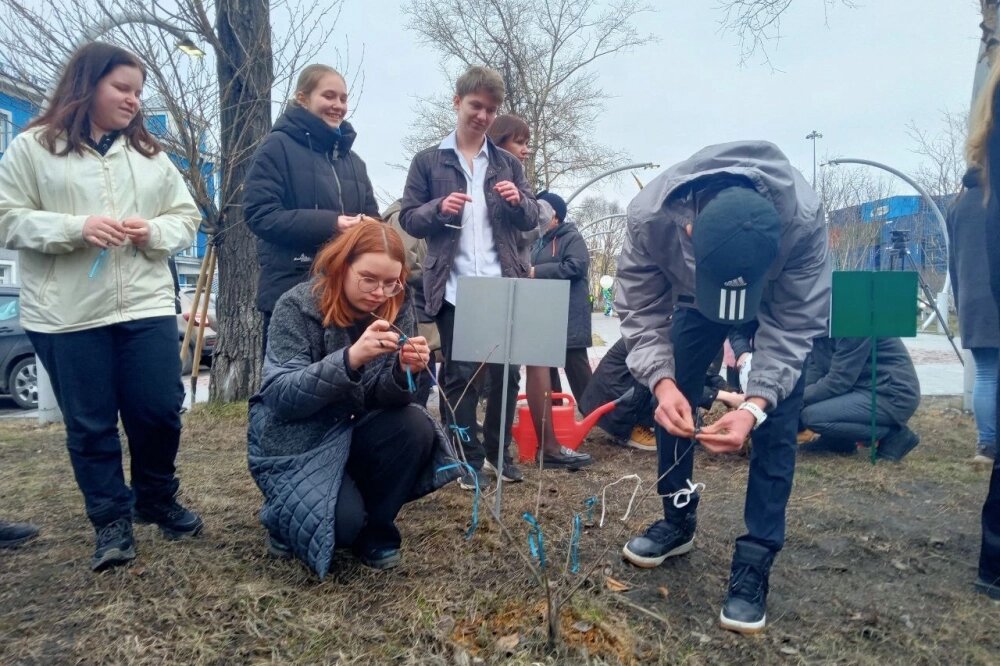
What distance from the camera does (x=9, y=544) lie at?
2.72 meters

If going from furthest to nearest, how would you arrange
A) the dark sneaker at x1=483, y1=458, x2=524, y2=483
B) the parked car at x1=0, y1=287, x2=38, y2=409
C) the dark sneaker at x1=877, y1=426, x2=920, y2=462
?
the parked car at x1=0, y1=287, x2=38, y2=409, the dark sneaker at x1=877, y1=426, x2=920, y2=462, the dark sneaker at x1=483, y1=458, x2=524, y2=483

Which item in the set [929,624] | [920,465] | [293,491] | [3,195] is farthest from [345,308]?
[920,465]

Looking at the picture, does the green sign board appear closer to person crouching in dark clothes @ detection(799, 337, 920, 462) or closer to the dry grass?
person crouching in dark clothes @ detection(799, 337, 920, 462)

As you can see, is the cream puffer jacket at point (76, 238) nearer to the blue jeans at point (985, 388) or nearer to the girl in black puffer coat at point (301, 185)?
the girl in black puffer coat at point (301, 185)

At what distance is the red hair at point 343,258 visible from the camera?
2359 millimetres

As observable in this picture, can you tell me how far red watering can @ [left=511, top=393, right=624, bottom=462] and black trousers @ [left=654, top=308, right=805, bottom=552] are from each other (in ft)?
6.07

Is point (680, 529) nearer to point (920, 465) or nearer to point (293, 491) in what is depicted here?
point (293, 491)

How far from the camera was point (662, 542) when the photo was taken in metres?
2.59

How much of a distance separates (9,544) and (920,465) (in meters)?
4.55

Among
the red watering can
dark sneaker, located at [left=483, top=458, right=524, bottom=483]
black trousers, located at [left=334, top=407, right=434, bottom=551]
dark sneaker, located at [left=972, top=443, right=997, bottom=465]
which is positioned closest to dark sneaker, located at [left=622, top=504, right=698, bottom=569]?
black trousers, located at [left=334, top=407, right=434, bottom=551]

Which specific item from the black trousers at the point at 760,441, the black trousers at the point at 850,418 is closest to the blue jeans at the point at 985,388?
the black trousers at the point at 850,418

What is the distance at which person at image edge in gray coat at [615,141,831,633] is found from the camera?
1.97 m

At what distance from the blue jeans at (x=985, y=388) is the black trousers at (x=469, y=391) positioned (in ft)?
8.67

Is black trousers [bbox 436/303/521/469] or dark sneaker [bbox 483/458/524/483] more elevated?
black trousers [bbox 436/303/521/469]
